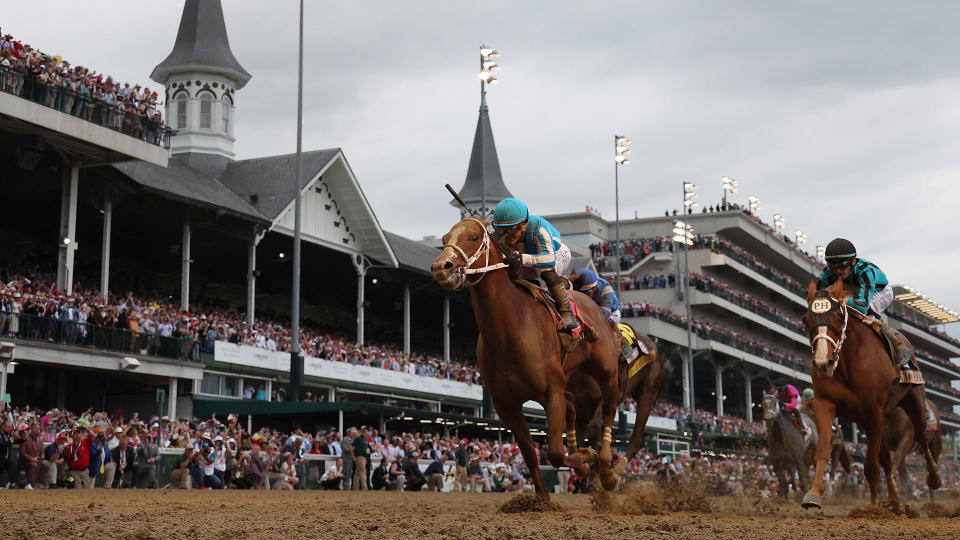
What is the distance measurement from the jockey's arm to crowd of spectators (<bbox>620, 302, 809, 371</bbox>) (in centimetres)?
5306

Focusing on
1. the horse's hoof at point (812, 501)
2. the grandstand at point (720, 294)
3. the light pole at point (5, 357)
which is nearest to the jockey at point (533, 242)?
the horse's hoof at point (812, 501)

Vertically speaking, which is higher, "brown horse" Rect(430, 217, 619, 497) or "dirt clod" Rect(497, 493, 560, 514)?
"brown horse" Rect(430, 217, 619, 497)

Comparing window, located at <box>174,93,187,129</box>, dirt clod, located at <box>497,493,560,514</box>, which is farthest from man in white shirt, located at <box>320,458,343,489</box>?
window, located at <box>174,93,187,129</box>

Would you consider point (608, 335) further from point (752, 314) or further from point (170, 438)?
point (752, 314)

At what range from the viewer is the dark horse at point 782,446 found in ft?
70.2

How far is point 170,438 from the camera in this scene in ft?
84.2

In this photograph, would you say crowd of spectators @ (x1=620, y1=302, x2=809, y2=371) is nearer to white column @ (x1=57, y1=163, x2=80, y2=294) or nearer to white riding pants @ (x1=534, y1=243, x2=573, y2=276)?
white column @ (x1=57, y1=163, x2=80, y2=294)

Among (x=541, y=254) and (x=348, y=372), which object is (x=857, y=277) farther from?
(x=348, y=372)

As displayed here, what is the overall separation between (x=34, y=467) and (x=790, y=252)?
81825mm

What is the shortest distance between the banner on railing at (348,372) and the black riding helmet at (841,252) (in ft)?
80.0

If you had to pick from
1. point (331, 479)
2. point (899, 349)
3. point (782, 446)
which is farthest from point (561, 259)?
point (331, 479)

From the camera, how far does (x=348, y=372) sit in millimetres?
39031

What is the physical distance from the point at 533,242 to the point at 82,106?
2214 centimetres

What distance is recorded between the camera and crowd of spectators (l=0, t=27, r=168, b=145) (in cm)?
2777
